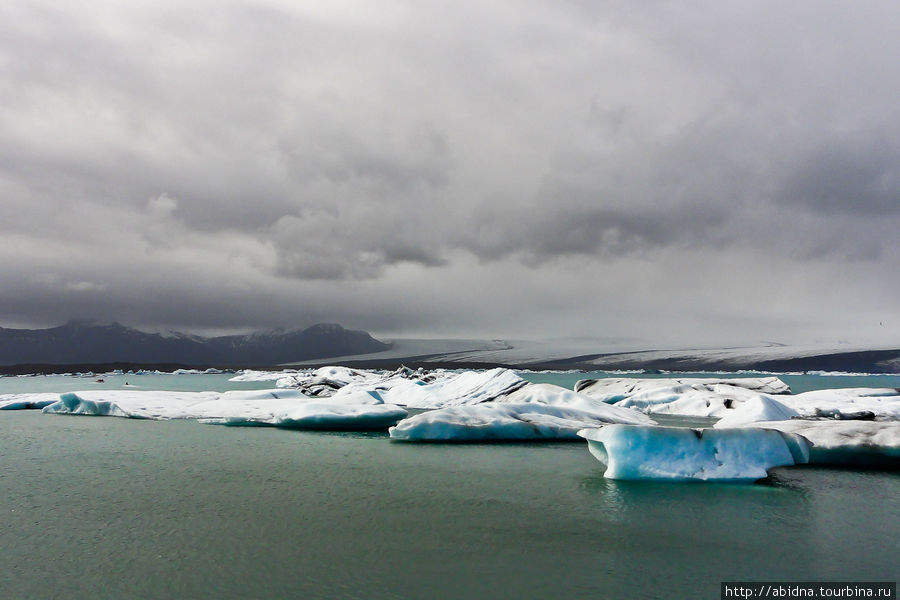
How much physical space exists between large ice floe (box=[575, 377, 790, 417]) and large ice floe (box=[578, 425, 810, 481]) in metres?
10.5

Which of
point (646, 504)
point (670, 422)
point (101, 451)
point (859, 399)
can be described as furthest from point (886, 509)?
point (859, 399)

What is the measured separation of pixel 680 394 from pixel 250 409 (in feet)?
55.2

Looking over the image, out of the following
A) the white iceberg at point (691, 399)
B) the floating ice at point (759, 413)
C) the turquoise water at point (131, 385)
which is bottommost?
the turquoise water at point (131, 385)

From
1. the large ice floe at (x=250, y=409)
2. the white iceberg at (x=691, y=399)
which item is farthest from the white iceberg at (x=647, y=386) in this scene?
the large ice floe at (x=250, y=409)

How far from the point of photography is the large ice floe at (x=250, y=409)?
1486 cm

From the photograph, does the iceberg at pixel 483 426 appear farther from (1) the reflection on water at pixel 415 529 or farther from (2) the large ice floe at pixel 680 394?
(2) the large ice floe at pixel 680 394

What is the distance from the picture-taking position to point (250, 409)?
17.6 metres

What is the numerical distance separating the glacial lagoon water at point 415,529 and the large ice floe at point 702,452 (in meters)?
0.26

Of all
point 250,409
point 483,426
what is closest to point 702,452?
point 483,426

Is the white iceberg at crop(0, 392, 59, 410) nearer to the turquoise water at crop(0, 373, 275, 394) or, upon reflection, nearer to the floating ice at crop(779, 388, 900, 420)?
the turquoise water at crop(0, 373, 275, 394)

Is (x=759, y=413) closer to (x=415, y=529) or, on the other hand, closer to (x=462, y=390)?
(x=415, y=529)

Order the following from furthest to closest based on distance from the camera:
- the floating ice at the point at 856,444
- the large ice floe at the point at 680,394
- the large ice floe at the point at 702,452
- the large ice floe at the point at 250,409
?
the large ice floe at the point at 680,394 < the large ice floe at the point at 250,409 < the floating ice at the point at 856,444 < the large ice floe at the point at 702,452

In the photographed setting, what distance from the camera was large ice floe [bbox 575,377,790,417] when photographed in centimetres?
2047

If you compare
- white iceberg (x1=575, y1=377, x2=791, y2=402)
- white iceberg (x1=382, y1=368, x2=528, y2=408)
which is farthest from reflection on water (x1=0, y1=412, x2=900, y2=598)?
white iceberg (x1=575, y1=377, x2=791, y2=402)
